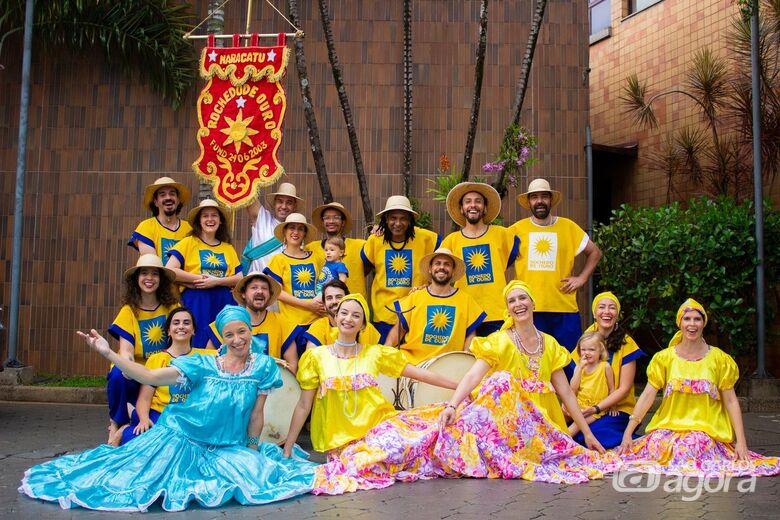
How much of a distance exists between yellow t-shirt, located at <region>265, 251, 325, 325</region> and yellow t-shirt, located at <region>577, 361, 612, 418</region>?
2.42 m

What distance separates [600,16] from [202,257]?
11402 millimetres

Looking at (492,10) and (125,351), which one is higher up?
(492,10)

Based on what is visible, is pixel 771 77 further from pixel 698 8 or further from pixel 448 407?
pixel 448 407

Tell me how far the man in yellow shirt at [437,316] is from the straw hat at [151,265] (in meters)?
1.94

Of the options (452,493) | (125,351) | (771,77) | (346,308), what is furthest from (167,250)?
(771,77)

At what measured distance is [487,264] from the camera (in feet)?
24.6

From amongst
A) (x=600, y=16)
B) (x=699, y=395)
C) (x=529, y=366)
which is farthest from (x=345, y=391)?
(x=600, y=16)

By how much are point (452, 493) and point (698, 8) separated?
35.5 feet

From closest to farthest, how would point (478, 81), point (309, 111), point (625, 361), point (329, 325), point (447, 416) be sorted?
point (447, 416) → point (625, 361) → point (329, 325) → point (478, 81) → point (309, 111)

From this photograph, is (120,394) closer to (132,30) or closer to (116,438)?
(116,438)

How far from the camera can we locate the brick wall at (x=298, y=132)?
11.2 meters

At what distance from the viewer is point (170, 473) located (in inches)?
201

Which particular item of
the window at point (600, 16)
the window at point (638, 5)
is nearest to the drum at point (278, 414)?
the window at point (638, 5)

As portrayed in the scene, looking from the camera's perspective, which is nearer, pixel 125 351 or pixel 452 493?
pixel 452 493
